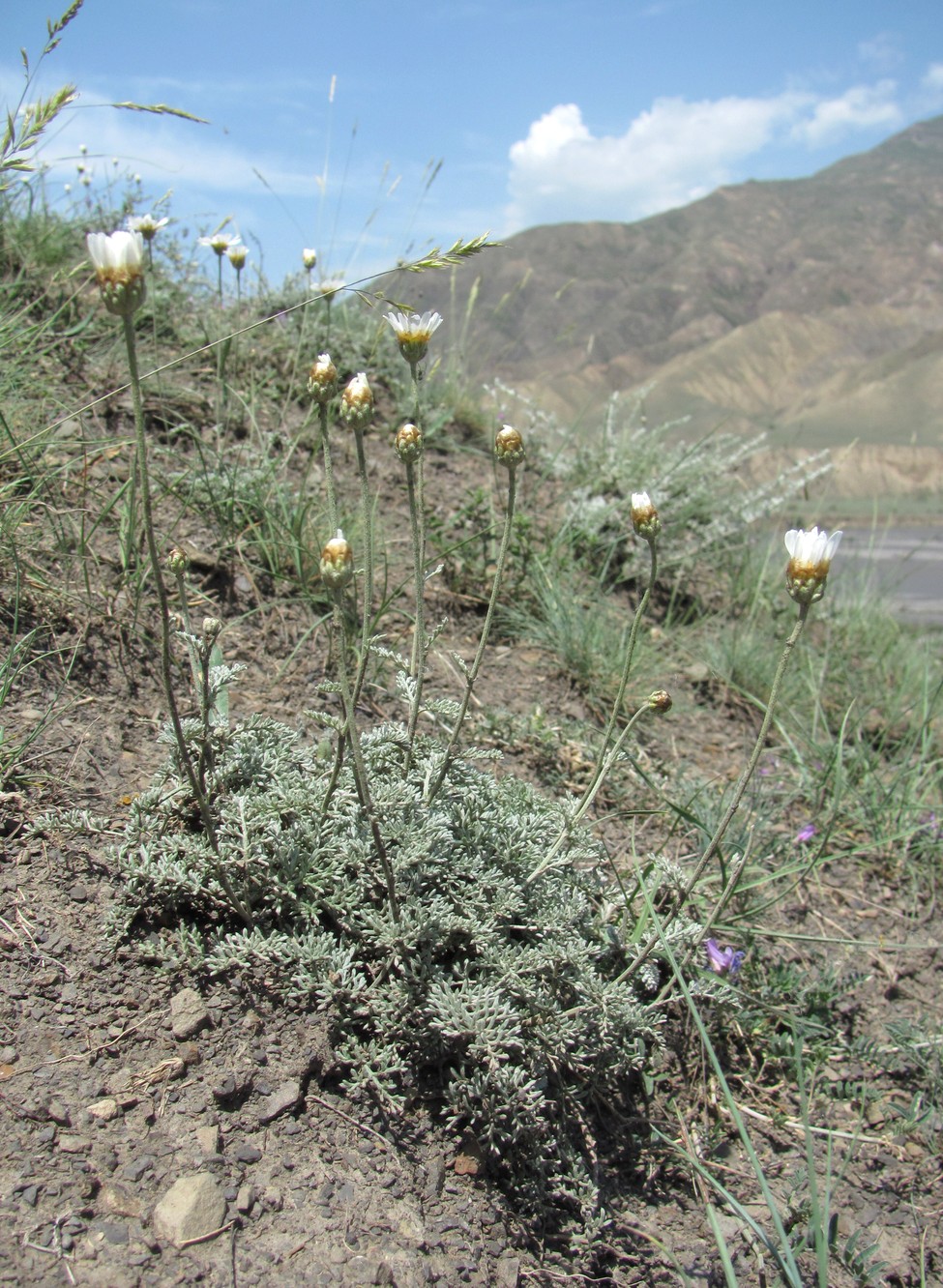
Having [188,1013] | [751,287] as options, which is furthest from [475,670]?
[751,287]

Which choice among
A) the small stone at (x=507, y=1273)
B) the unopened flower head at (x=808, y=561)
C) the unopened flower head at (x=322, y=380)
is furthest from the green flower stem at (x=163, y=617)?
the unopened flower head at (x=808, y=561)

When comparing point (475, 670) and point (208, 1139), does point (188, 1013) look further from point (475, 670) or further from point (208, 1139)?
point (475, 670)

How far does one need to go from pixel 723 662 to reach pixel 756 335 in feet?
142

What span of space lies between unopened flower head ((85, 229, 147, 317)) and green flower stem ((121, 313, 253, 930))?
0.02 meters

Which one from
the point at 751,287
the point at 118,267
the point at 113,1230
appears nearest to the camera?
the point at 118,267

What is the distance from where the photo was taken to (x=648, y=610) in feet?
13.6

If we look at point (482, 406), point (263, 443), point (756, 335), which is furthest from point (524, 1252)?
point (756, 335)

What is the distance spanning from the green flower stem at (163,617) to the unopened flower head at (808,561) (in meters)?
0.97

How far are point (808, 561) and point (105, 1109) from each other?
1471 millimetres

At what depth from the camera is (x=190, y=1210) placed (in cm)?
131

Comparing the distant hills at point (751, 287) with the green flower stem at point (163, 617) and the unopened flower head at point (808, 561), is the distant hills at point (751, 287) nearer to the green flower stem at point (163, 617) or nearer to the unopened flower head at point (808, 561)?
the unopened flower head at point (808, 561)

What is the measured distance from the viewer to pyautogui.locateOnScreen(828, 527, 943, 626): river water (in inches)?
187

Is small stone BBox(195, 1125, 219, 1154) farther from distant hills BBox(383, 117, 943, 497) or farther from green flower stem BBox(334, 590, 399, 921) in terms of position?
Answer: distant hills BBox(383, 117, 943, 497)

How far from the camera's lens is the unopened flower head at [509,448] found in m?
1.60
